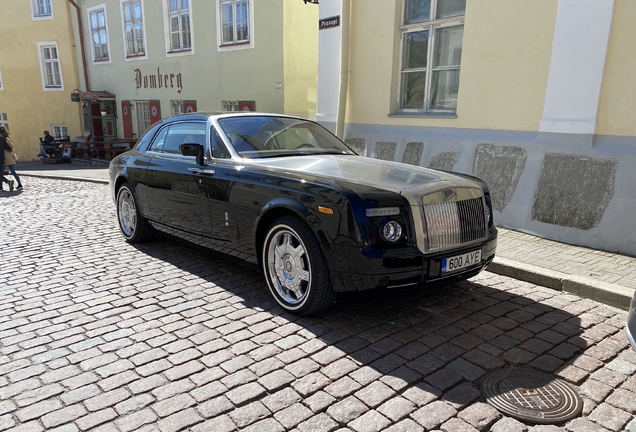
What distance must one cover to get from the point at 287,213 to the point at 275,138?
1.28 metres

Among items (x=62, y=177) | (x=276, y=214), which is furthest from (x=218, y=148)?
(x=62, y=177)

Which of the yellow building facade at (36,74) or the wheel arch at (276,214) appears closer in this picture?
the wheel arch at (276,214)

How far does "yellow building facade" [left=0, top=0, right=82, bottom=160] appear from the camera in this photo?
69.3 ft

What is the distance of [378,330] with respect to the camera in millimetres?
3596

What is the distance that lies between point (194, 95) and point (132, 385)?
14178 millimetres

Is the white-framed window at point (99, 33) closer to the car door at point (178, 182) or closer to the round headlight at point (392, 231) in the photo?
the car door at point (178, 182)

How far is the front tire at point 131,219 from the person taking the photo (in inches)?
233

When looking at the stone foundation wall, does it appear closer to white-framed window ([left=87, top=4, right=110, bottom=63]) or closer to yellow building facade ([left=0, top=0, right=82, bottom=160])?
white-framed window ([left=87, top=4, right=110, bottom=63])

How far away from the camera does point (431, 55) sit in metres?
8.12

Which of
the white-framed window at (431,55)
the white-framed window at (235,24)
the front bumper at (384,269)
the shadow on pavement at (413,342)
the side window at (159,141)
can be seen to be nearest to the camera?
the shadow on pavement at (413,342)

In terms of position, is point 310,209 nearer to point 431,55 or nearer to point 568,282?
point 568,282

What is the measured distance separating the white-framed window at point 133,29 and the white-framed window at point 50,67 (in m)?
5.71

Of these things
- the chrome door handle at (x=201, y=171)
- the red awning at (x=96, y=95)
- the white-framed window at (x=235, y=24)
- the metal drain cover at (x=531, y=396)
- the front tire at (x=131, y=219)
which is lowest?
the metal drain cover at (x=531, y=396)

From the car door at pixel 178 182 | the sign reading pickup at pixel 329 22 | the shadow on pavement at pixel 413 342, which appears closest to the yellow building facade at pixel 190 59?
the sign reading pickup at pixel 329 22
